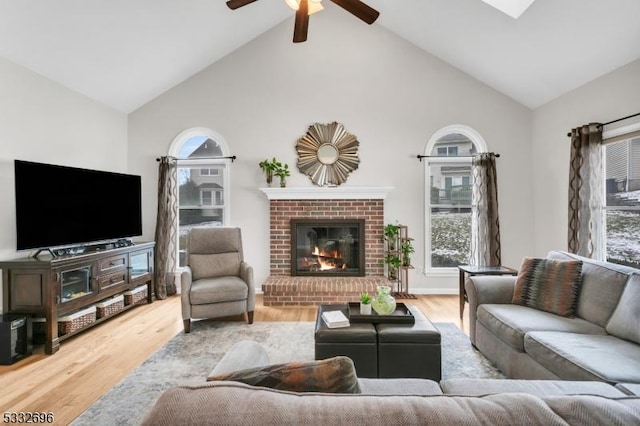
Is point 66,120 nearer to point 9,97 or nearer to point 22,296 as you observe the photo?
point 9,97

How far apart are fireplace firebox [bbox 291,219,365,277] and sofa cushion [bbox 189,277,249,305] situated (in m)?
1.27

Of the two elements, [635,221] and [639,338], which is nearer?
[639,338]

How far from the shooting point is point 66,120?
3.80 meters

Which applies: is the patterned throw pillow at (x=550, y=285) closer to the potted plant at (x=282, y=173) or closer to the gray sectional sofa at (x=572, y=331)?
the gray sectional sofa at (x=572, y=331)

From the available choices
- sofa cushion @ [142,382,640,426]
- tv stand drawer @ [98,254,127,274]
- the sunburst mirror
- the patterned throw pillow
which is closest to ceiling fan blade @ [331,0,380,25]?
the sunburst mirror

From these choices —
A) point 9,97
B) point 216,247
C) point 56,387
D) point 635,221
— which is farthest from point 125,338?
point 635,221

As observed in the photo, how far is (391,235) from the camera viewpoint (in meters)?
4.65

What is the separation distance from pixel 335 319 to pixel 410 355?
584 mm

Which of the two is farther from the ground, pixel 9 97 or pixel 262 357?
pixel 9 97

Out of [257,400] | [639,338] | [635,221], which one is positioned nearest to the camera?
[257,400]

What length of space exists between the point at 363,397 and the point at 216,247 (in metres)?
3.53

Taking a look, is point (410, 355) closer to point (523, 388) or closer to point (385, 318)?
point (385, 318)

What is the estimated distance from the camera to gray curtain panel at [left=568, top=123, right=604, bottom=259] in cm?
348

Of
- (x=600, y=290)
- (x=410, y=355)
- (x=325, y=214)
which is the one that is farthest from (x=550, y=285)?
(x=325, y=214)
